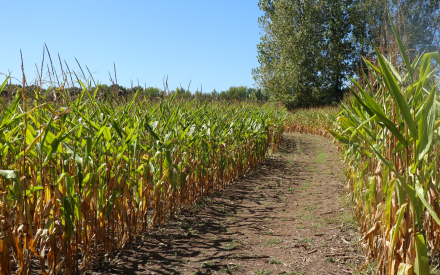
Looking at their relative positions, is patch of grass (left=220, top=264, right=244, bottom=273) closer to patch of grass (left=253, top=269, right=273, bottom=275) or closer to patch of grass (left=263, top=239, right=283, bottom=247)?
patch of grass (left=253, top=269, right=273, bottom=275)

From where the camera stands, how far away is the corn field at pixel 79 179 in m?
2.13

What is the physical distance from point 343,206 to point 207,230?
2.08 metres

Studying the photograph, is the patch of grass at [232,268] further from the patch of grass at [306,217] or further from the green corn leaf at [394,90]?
the green corn leaf at [394,90]

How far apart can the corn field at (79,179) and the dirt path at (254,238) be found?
0.23 meters

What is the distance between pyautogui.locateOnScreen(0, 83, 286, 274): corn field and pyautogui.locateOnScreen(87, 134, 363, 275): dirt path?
23cm

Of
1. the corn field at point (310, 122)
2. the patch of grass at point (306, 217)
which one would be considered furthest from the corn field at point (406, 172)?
the corn field at point (310, 122)

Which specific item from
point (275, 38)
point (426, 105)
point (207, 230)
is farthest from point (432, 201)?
point (275, 38)

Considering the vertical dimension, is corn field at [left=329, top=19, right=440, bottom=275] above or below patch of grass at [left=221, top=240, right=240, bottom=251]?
above

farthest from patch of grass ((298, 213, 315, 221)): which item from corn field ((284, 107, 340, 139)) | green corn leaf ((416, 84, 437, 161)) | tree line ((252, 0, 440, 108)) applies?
tree line ((252, 0, 440, 108))

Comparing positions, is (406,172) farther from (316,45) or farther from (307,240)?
(316,45)

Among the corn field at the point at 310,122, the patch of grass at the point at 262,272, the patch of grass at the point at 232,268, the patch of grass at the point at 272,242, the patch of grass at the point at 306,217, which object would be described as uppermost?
the corn field at the point at 310,122

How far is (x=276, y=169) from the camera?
7.65 meters

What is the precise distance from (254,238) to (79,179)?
6.69 feet

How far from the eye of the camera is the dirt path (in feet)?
9.43
